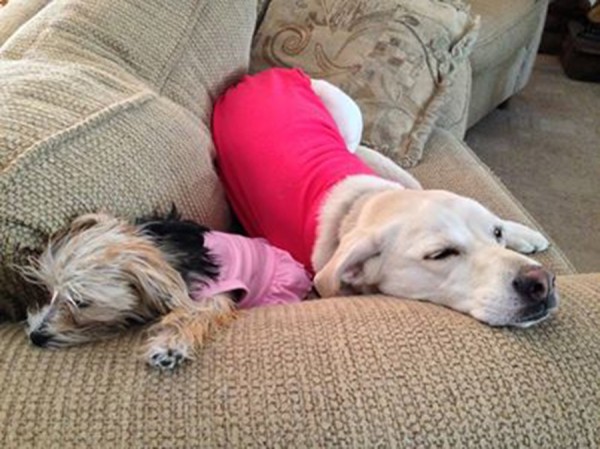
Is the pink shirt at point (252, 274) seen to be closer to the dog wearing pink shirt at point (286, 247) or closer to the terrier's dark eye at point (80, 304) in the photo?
the dog wearing pink shirt at point (286, 247)

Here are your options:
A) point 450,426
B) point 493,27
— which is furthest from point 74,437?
point 493,27

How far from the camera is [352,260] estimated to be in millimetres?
1070

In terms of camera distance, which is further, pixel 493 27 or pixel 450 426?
pixel 493 27

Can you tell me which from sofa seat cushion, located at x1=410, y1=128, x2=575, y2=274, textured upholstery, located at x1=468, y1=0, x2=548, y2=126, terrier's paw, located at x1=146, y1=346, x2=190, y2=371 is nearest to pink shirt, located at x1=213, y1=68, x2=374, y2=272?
sofa seat cushion, located at x1=410, y1=128, x2=575, y2=274

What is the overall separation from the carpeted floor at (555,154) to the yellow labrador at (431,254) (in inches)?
44.9

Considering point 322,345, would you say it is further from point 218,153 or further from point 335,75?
point 335,75

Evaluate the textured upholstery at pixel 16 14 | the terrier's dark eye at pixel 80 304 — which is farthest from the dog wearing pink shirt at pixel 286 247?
the textured upholstery at pixel 16 14

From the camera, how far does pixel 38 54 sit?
1.08 meters

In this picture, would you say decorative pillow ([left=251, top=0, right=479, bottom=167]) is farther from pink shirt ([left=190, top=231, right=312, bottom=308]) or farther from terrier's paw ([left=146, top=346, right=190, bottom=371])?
terrier's paw ([left=146, top=346, right=190, bottom=371])

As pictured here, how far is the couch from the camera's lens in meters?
0.62

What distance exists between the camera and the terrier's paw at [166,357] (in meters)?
0.68

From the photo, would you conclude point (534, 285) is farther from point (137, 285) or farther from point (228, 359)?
point (137, 285)

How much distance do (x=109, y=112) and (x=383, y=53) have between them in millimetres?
1001

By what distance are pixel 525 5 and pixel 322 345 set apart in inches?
93.4
